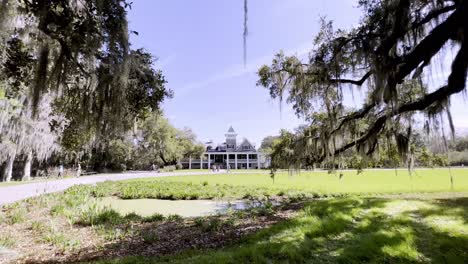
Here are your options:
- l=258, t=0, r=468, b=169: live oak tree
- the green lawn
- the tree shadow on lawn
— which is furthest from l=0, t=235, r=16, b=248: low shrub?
l=258, t=0, r=468, b=169: live oak tree

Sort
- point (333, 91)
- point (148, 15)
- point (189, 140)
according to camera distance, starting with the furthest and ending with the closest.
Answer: point (189, 140) < point (333, 91) < point (148, 15)

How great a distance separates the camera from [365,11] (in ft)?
21.4

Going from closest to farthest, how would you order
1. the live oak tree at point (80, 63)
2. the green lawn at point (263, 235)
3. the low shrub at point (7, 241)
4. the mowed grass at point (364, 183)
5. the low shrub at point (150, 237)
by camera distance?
the live oak tree at point (80, 63)
the green lawn at point (263, 235)
the low shrub at point (7, 241)
the low shrub at point (150, 237)
the mowed grass at point (364, 183)

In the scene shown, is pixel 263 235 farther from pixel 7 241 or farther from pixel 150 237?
pixel 7 241

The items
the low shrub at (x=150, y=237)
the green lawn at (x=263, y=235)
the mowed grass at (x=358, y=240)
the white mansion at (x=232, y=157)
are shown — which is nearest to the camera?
the mowed grass at (x=358, y=240)

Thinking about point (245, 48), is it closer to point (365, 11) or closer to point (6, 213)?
point (365, 11)

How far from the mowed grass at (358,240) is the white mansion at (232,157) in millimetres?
53123

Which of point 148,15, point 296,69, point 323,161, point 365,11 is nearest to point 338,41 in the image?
point 365,11

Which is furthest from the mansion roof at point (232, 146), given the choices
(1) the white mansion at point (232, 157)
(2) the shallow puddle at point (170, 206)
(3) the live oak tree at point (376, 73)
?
(3) the live oak tree at point (376, 73)

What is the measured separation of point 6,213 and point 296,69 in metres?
8.88

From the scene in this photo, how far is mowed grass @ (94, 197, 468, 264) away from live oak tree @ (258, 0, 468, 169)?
6.67 feet

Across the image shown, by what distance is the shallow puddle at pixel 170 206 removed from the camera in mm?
11109

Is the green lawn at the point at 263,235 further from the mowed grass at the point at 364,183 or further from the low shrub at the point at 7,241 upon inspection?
the mowed grass at the point at 364,183

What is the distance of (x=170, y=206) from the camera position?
12688 mm
